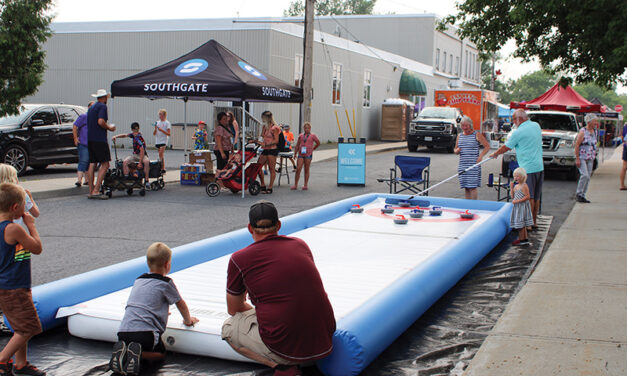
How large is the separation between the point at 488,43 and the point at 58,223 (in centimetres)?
1513

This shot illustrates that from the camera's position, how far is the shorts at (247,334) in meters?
4.29

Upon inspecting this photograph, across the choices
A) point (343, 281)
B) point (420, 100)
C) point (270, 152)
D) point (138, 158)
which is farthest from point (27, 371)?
point (420, 100)

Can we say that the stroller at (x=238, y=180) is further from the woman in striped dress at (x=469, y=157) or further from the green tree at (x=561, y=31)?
the green tree at (x=561, y=31)

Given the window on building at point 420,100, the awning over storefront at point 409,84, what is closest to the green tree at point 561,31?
the awning over storefront at point 409,84

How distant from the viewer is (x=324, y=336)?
13.9ft

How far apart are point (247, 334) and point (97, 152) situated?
1000 cm

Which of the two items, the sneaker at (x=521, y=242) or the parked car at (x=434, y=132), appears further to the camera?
the parked car at (x=434, y=132)

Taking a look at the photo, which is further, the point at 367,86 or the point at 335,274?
the point at 367,86

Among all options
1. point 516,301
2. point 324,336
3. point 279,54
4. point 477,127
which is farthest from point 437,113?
point 324,336

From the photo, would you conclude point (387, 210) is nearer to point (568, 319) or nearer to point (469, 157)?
point (469, 157)

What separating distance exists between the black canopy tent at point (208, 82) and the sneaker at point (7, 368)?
9.56 meters

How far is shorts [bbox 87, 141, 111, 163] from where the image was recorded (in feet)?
43.8

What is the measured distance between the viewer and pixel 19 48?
15.7m

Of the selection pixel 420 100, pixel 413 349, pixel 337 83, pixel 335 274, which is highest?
pixel 337 83
